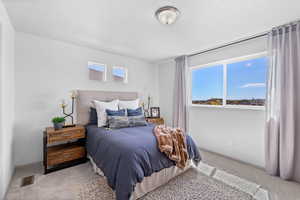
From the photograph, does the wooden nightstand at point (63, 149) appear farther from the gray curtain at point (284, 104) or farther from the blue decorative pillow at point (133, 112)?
the gray curtain at point (284, 104)

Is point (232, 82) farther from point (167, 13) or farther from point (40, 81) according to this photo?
point (40, 81)

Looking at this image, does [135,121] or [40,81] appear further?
[135,121]

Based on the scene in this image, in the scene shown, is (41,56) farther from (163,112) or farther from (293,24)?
(293,24)

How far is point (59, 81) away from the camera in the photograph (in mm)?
2754

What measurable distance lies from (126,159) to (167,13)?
6.02ft

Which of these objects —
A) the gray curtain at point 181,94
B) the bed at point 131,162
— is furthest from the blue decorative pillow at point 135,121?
the gray curtain at point 181,94

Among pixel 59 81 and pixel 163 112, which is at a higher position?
pixel 59 81

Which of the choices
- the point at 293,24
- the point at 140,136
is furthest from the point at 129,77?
the point at 293,24

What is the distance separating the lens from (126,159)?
5.10ft

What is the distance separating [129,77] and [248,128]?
297 cm

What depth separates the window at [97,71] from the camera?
3170 millimetres

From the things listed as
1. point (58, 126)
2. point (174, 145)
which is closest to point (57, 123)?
point (58, 126)

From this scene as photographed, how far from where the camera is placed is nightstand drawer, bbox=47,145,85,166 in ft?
7.20

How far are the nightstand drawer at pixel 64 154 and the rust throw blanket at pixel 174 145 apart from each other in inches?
58.2
